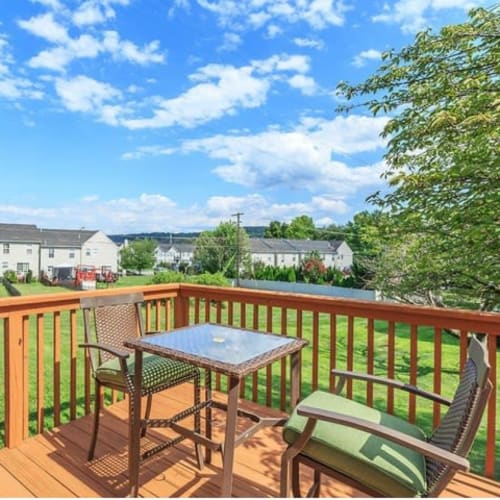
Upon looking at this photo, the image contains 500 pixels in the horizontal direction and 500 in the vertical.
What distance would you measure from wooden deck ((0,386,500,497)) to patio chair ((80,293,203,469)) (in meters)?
0.12

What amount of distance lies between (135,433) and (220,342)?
67 cm

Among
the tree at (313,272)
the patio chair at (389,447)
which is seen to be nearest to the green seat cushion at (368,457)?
the patio chair at (389,447)

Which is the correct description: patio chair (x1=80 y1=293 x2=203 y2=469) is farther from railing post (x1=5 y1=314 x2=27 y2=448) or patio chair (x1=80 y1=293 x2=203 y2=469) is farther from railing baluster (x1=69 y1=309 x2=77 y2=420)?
railing post (x1=5 y1=314 x2=27 y2=448)

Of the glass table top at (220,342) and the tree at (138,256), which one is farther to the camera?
the tree at (138,256)

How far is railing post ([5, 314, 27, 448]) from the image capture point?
240 cm

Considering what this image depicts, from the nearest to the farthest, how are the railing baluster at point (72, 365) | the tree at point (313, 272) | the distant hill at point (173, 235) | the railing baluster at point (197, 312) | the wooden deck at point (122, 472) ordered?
the wooden deck at point (122, 472)
the railing baluster at point (72, 365)
the railing baluster at point (197, 312)
the tree at point (313, 272)
the distant hill at point (173, 235)

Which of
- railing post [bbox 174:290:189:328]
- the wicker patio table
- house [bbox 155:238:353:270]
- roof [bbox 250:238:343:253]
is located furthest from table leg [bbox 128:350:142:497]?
roof [bbox 250:238:343:253]

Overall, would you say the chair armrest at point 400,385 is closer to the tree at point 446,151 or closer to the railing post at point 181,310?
the tree at point 446,151

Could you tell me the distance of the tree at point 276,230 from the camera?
4969 centimetres

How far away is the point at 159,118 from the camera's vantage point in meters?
12.4

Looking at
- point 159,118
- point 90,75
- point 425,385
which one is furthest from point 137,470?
point 159,118

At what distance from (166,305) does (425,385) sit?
4483mm

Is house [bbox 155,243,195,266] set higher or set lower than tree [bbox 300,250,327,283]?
higher

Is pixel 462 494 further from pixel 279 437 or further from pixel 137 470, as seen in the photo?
pixel 137 470
